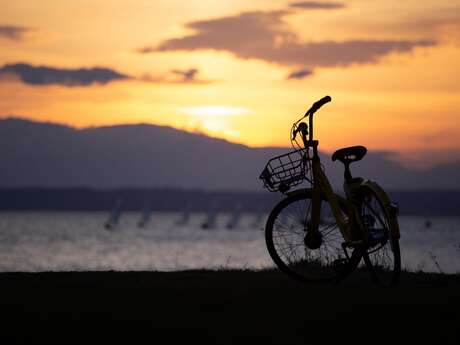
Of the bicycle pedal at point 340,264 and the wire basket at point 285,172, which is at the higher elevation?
the wire basket at point 285,172

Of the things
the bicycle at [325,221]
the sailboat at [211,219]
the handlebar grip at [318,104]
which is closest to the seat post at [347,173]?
the bicycle at [325,221]

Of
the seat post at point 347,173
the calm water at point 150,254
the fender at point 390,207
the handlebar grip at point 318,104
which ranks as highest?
the handlebar grip at point 318,104

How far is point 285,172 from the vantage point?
910 cm

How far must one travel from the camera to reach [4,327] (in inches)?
272

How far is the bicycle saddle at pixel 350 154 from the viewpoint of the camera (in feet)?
29.5

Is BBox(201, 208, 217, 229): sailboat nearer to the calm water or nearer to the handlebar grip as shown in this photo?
the calm water

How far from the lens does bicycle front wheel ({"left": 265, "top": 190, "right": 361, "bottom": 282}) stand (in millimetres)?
9430

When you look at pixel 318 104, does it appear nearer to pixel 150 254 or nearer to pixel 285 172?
pixel 285 172

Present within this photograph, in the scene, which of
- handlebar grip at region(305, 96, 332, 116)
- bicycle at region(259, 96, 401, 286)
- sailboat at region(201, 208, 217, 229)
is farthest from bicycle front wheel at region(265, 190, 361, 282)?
sailboat at region(201, 208, 217, 229)

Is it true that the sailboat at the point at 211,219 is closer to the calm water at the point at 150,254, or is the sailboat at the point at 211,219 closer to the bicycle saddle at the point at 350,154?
the calm water at the point at 150,254

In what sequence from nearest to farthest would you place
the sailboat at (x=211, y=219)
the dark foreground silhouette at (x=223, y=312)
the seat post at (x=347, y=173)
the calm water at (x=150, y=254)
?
the dark foreground silhouette at (x=223, y=312), the seat post at (x=347, y=173), the calm water at (x=150, y=254), the sailboat at (x=211, y=219)

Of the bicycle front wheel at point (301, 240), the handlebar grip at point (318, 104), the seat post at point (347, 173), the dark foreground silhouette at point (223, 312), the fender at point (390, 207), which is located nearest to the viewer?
the dark foreground silhouette at point (223, 312)

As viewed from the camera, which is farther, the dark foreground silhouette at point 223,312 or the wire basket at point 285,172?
the wire basket at point 285,172

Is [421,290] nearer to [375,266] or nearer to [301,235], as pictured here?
[375,266]
